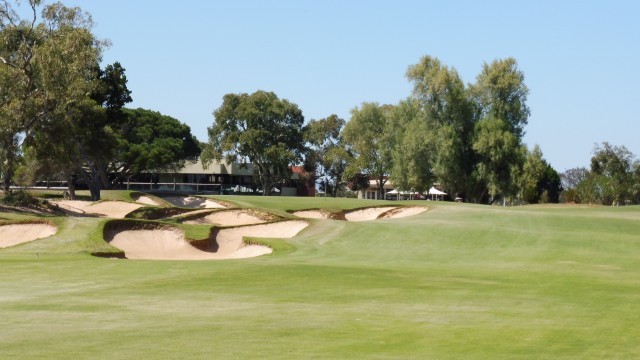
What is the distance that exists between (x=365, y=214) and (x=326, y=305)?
44.4m

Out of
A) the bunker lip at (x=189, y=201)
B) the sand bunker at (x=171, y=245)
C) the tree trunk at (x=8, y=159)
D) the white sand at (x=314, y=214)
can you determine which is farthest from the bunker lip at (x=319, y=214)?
the tree trunk at (x=8, y=159)

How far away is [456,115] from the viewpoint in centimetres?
9206

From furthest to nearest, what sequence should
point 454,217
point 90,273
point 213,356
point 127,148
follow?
point 127,148
point 454,217
point 90,273
point 213,356

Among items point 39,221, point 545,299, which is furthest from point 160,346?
point 39,221

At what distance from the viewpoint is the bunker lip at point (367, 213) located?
191 feet

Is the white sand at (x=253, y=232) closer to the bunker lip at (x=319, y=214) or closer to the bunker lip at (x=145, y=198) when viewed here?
the bunker lip at (x=319, y=214)

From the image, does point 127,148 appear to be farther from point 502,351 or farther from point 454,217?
point 502,351

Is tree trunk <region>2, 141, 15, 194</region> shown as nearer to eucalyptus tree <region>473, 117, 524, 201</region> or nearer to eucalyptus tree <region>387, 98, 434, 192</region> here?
eucalyptus tree <region>387, 98, 434, 192</region>

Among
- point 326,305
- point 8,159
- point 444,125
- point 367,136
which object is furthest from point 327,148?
point 326,305

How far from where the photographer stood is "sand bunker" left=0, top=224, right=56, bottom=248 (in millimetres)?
37812

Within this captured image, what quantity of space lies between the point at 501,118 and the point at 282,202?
36594 millimetres

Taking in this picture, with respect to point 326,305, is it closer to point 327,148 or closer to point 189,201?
point 189,201

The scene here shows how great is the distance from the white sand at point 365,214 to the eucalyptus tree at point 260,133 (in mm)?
61370

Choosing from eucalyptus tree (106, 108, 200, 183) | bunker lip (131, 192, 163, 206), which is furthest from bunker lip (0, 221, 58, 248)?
eucalyptus tree (106, 108, 200, 183)
